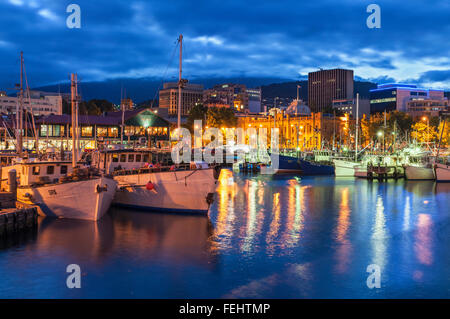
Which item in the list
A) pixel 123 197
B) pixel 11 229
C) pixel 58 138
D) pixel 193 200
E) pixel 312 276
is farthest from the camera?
pixel 58 138

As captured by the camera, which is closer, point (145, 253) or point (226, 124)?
point (145, 253)

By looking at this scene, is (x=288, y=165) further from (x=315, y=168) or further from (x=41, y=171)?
(x=41, y=171)

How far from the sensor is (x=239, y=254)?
2761 cm

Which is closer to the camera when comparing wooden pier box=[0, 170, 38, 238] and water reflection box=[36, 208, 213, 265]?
water reflection box=[36, 208, 213, 265]

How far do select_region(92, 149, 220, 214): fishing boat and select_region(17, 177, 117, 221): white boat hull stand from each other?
3.28 m

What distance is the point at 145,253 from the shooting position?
91.4 ft

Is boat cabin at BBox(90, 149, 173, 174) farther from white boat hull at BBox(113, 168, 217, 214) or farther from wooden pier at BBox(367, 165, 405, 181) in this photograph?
wooden pier at BBox(367, 165, 405, 181)

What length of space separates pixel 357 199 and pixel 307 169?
39859mm

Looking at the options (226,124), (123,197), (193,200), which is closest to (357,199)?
(193,200)

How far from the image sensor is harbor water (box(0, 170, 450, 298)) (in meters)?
21.9

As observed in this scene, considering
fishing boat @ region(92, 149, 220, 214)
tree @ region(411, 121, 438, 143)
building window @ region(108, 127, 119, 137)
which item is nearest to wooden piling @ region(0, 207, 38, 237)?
fishing boat @ region(92, 149, 220, 214)

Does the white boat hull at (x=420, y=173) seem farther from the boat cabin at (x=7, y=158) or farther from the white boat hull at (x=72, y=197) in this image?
the boat cabin at (x=7, y=158)

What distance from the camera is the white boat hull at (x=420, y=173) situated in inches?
3159
